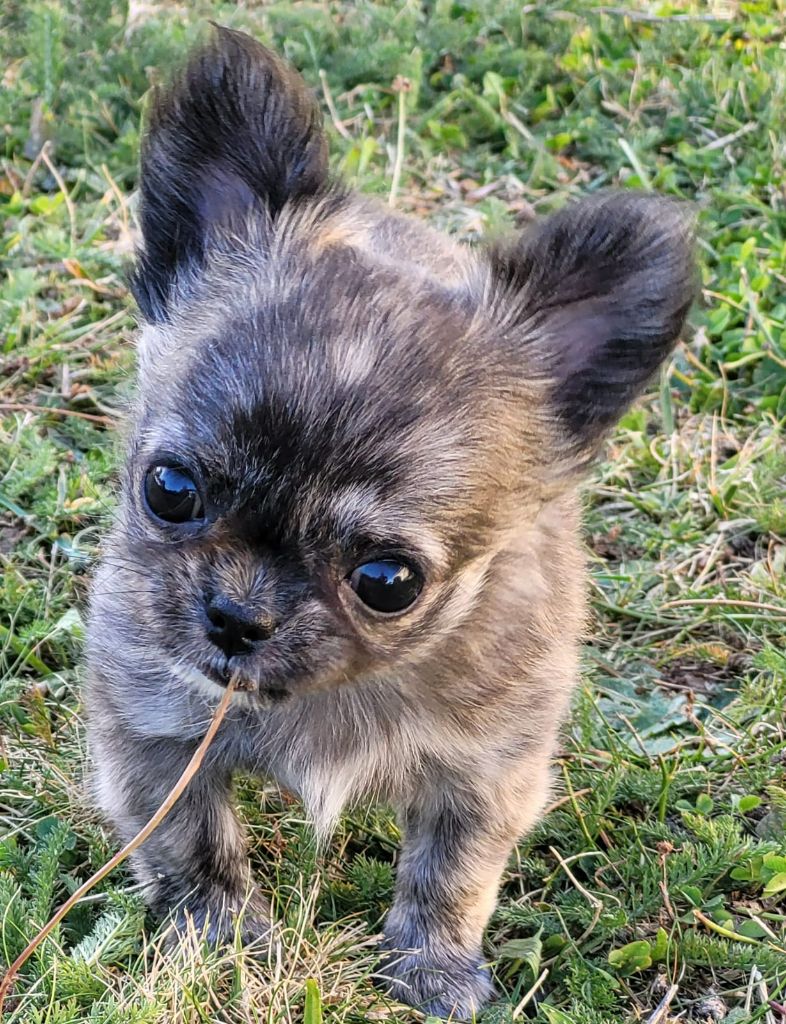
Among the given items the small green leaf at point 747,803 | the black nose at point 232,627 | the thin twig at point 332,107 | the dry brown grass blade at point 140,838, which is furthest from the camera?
the thin twig at point 332,107

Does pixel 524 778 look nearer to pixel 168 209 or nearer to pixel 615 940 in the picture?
pixel 615 940

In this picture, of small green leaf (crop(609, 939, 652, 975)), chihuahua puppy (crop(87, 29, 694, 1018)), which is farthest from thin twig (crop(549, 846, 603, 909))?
chihuahua puppy (crop(87, 29, 694, 1018))

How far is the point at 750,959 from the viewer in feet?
8.93

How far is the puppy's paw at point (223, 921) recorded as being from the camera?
2.70 meters

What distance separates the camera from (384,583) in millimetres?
2133

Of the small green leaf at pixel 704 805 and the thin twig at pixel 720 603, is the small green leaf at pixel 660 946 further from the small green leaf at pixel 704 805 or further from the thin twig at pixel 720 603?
the thin twig at pixel 720 603

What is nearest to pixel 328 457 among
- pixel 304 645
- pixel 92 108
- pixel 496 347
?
pixel 304 645

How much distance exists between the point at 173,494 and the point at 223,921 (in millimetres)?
1099

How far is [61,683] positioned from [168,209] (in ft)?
4.57

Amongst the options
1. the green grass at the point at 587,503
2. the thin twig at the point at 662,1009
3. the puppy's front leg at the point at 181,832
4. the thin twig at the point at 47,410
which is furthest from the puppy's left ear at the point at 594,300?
the thin twig at the point at 47,410

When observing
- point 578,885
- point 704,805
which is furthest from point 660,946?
point 704,805

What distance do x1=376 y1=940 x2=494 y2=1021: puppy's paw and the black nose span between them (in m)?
1.04

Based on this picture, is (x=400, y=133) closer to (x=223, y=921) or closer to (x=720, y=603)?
(x=720, y=603)

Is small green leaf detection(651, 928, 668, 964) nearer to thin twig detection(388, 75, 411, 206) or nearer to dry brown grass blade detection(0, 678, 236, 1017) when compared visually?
dry brown grass blade detection(0, 678, 236, 1017)
